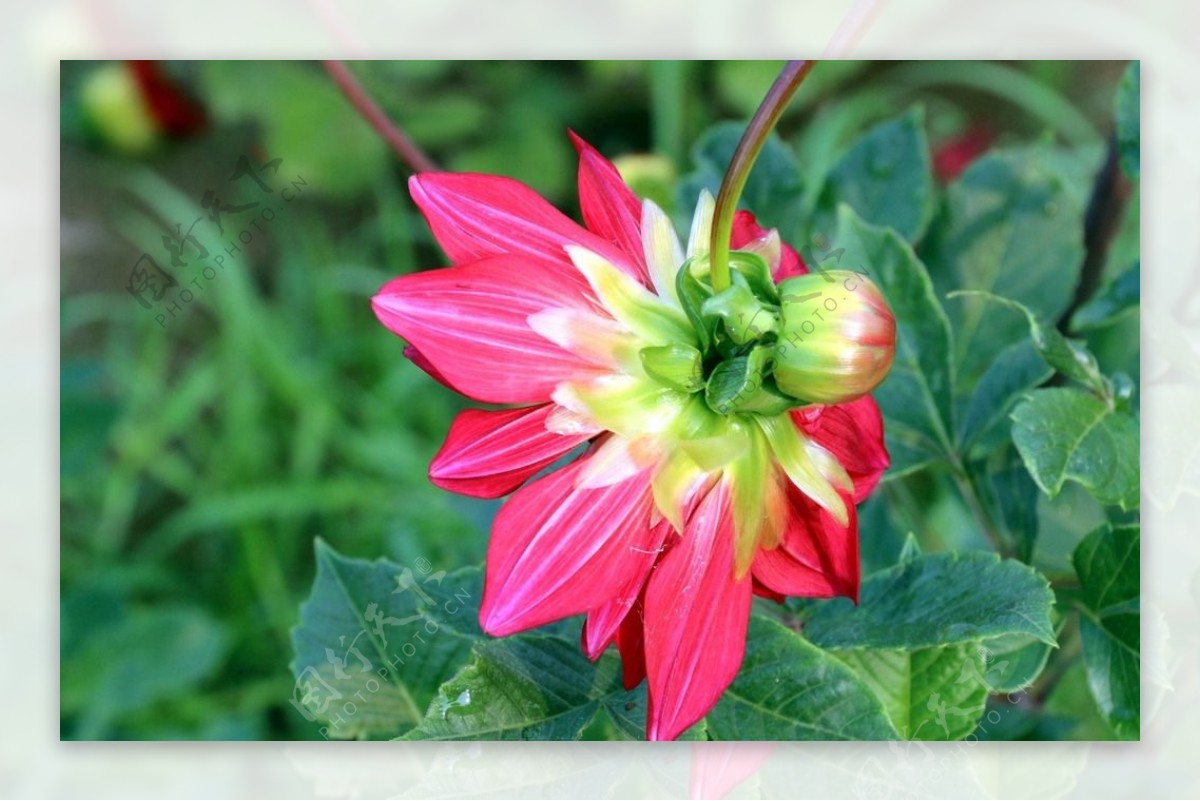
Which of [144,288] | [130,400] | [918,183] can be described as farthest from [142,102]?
[918,183]

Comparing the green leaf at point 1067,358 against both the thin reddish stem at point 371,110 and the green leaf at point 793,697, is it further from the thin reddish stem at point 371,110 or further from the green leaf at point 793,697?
the thin reddish stem at point 371,110

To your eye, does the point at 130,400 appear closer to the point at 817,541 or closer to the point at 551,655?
the point at 551,655

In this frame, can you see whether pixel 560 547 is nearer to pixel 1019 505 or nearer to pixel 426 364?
pixel 426 364

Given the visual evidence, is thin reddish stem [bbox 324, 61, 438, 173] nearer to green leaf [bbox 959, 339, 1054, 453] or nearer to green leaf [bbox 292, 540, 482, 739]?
green leaf [bbox 292, 540, 482, 739]

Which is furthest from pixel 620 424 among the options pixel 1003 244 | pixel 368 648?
pixel 1003 244

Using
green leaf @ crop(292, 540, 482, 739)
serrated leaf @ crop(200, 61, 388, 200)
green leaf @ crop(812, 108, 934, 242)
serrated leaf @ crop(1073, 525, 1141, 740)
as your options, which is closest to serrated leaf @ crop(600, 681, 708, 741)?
green leaf @ crop(292, 540, 482, 739)

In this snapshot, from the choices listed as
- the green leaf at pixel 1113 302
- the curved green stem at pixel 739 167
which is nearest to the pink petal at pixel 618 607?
the curved green stem at pixel 739 167

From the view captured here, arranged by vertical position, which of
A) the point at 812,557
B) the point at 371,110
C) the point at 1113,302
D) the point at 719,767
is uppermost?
the point at 371,110
